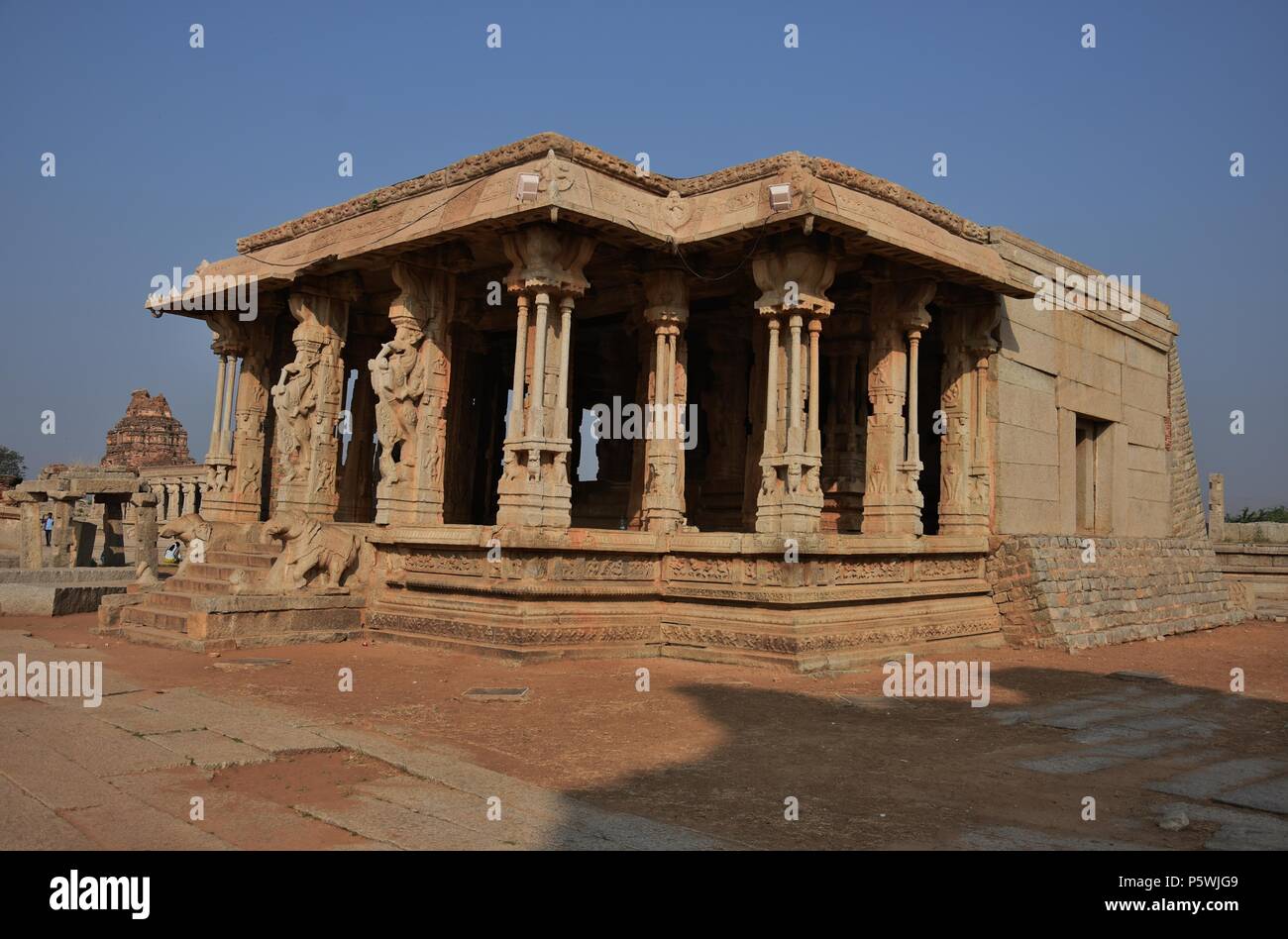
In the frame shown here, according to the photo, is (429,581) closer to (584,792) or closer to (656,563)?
(656,563)

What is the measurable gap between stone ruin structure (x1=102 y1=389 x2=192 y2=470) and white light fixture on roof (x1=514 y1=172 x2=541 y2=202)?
3237cm

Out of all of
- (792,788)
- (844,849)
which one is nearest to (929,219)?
(792,788)

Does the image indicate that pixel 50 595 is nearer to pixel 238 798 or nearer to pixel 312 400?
pixel 312 400

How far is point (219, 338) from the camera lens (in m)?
15.4

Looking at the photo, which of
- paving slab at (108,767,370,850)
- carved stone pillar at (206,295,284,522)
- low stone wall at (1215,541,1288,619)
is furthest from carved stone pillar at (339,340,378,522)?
low stone wall at (1215,541,1288,619)

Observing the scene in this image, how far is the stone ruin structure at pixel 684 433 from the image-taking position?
10.4 meters

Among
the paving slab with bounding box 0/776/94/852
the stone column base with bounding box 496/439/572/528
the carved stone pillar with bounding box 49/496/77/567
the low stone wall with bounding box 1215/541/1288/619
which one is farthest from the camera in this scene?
the carved stone pillar with bounding box 49/496/77/567

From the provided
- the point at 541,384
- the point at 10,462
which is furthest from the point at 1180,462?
the point at 10,462

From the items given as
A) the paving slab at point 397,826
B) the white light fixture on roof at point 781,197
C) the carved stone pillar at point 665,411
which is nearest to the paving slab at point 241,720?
the paving slab at point 397,826

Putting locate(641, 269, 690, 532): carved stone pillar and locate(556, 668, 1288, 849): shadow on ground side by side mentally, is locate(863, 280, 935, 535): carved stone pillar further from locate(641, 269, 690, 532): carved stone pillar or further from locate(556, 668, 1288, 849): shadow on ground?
locate(556, 668, 1288, 849): shadow on ground

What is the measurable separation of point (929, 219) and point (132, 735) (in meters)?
10.2

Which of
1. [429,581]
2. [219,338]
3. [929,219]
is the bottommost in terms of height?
[429,581]

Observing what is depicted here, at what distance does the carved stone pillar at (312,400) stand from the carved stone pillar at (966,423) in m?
8.49

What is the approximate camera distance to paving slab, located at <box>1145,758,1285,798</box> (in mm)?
5238
